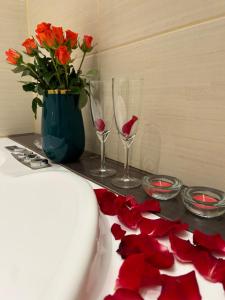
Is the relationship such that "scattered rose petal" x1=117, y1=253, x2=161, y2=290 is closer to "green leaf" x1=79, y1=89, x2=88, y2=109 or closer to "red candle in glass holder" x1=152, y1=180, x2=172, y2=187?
"red candle in glass holder" x1=152, y1=180, x2=172, y2=187

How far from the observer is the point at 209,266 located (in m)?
0.26

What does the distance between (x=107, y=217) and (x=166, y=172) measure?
201 millimetres

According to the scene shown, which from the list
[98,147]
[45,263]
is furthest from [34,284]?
[98,147]

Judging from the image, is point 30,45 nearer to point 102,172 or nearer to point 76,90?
point 76,90

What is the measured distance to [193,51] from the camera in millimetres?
433

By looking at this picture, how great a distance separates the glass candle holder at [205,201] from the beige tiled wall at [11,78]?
94cm

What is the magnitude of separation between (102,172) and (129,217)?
228 millimetres

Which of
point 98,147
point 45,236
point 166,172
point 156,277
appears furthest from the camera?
point 98,147

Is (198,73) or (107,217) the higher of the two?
(198,73)

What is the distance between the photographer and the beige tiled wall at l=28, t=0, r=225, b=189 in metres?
0.41

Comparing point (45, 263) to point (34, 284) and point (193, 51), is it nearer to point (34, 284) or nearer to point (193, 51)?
point (34, 284)

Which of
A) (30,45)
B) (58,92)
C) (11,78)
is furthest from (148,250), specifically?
(11,78)

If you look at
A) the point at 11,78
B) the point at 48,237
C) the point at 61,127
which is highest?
the point at 11,78

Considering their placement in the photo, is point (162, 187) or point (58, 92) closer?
point (162, 187)
